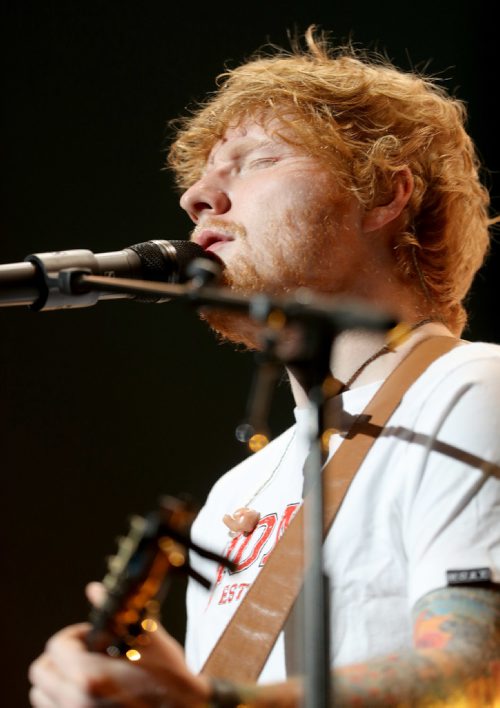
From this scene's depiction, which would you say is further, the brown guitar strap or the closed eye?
the closed eye

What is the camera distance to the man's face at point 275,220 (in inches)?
74.5

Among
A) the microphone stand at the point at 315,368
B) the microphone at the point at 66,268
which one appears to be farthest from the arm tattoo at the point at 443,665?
the microphone at the point at 66,268

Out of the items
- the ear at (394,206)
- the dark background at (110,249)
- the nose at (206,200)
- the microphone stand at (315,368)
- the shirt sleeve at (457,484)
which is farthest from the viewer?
the dark background at (110,249)

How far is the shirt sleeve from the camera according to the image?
1313 millimetres

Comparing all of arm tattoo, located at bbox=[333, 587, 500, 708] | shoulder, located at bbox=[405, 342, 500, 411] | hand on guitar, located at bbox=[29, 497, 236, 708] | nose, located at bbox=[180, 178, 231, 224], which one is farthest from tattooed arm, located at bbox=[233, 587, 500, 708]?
nose, located at bbox=[180, 178, 231, 224]

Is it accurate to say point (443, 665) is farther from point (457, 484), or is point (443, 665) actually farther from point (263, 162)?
point (263, 162)

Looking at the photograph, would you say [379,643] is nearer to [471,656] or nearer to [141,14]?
[471,656]

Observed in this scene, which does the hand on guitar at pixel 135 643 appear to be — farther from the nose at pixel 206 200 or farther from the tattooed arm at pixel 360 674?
the nose at pixel 206 200

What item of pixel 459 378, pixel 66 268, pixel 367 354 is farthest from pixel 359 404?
pixel 66 268

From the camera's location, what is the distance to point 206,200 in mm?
1970

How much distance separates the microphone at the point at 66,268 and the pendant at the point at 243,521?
538 millimetres

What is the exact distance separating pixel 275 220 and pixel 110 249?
104 cm

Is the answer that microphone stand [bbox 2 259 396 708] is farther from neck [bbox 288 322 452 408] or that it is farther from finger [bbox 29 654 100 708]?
neck [bbox 288 322 452 408]

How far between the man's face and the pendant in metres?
0.41
